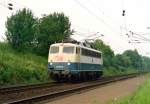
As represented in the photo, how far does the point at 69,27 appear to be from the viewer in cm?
5781

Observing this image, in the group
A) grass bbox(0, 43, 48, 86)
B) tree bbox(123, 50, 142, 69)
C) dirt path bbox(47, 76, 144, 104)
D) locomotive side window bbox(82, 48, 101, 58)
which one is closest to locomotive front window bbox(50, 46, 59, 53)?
locomotive side window bbox(82, 48, 101, 58)

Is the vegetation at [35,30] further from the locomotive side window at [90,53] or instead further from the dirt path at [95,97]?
the dirt path at [95,97]

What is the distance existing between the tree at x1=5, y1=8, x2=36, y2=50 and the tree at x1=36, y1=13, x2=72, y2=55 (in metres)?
4.20

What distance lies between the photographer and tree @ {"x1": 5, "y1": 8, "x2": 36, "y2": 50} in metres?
48.2

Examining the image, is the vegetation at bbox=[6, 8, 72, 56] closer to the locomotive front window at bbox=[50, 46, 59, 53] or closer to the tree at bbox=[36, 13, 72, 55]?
the tree at bbox=[36, 13, 72, 55]

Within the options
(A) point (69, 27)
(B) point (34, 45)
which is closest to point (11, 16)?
(B) point (34, 45)

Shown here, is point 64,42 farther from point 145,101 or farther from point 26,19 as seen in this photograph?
point 145,101

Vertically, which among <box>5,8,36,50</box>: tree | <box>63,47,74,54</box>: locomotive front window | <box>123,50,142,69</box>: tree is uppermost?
<box>123,50,142,69</box>: tree

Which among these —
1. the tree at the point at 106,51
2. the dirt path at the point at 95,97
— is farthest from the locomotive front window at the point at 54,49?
the tree at the point at 106,51

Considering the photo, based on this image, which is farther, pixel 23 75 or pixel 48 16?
pixel 48 16

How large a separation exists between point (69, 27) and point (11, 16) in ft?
35.5

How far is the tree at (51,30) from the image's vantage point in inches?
2164

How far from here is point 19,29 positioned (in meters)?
48.2

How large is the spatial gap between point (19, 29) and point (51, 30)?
315 inches
